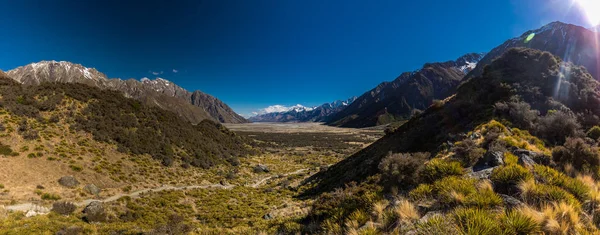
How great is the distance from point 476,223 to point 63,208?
79.0 feet

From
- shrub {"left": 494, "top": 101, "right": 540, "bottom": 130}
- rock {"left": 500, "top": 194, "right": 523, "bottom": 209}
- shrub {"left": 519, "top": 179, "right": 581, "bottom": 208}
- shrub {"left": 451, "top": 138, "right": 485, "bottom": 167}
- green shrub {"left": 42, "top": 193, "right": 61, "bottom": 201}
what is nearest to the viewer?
shrub {"left": 519, "top": 179, "right": 581, "bottom": 208}

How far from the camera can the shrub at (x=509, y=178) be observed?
6.57 meters

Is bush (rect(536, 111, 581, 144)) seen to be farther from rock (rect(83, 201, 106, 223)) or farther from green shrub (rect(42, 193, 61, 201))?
green shrub (rect(42, 193, 61, 201))

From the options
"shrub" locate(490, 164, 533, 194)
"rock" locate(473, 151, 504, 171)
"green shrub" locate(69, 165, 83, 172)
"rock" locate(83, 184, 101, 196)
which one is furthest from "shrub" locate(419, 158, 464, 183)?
"green shrub" locate(69, 165, 83, 172)

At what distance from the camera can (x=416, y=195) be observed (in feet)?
24.1

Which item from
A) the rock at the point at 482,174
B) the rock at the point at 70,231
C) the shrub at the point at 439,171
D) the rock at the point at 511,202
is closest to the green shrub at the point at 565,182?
the rock at the point at 482,174

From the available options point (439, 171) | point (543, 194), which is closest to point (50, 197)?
point (439, 171)

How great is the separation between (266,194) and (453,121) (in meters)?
22.8

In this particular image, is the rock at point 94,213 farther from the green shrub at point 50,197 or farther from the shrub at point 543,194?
the shrub at point 543,194

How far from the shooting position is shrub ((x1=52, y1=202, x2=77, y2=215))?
1533cm

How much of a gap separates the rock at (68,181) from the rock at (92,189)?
3.26 feet

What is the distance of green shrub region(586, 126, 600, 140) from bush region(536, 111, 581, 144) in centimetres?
55

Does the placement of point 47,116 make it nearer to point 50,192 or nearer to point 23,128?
point 23,128

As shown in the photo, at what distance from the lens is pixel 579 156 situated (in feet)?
28.8
